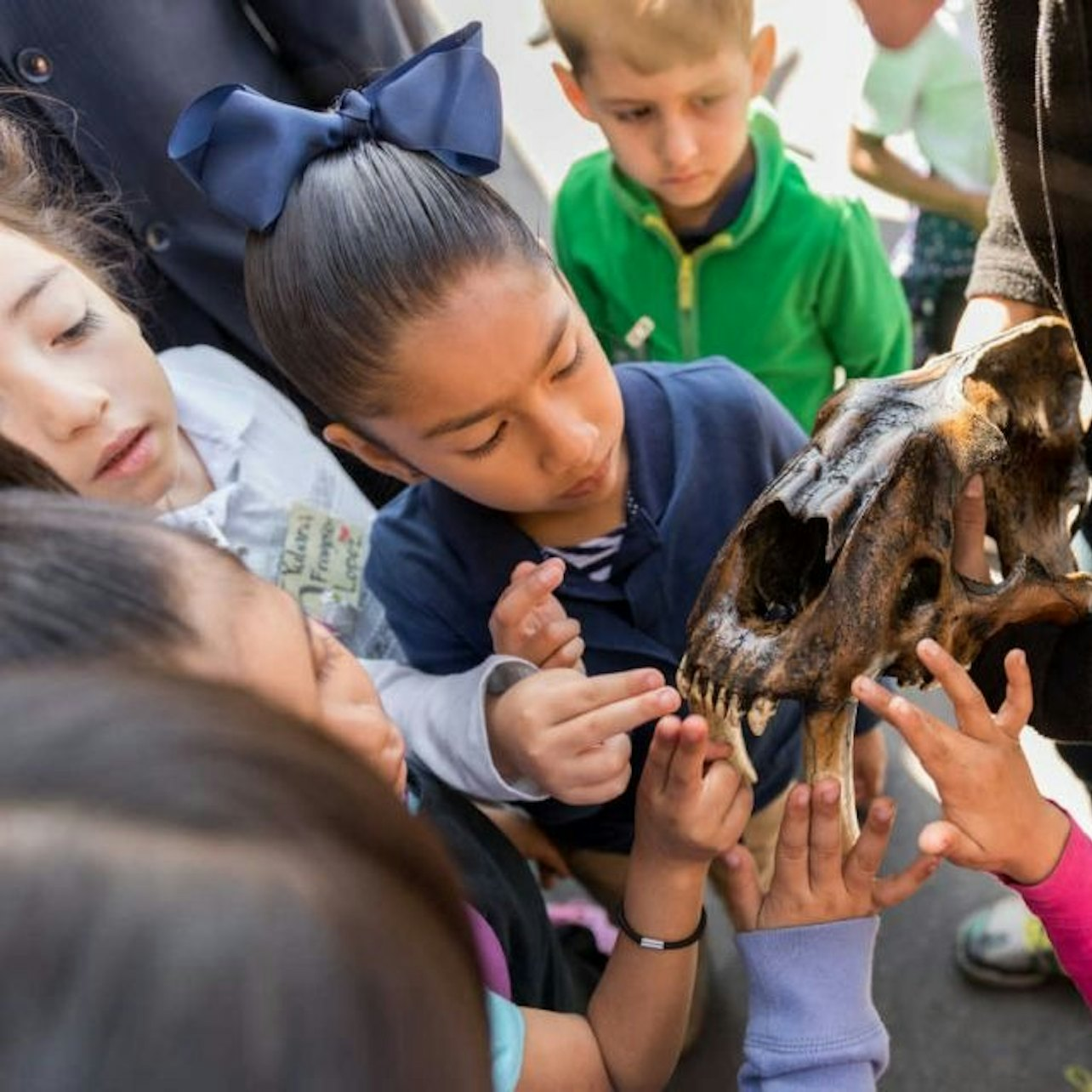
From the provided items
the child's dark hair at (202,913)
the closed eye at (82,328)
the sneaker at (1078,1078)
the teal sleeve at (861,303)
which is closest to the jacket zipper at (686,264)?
the teal sleeve at (861,303)

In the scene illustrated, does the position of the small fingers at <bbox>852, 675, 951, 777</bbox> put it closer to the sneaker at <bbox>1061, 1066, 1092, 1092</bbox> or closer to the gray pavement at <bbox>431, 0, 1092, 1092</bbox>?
the gray pavement at <bbox>431, 0, 1092, 1092</bbox>

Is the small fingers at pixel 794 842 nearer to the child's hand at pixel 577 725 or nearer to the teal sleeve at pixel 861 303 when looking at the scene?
the child's hand at pixel 577 725

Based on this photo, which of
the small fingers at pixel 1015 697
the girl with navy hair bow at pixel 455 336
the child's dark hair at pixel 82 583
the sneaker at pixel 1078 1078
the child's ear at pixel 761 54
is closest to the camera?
the child's dark hair at pixel 82 583

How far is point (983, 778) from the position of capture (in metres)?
0.74

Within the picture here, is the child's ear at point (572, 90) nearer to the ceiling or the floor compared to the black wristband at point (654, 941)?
nearer to the ceiling

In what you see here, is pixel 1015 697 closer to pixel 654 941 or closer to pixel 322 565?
pixel 654 941

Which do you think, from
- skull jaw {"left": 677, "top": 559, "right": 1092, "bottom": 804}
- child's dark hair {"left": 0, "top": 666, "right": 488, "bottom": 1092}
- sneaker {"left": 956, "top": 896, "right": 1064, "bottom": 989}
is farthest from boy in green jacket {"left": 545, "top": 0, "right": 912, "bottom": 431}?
child's dark hair {"left": 0, "top": 666, "right": 488, "bottom": 1092}

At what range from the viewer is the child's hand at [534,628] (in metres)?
Result: 0.94

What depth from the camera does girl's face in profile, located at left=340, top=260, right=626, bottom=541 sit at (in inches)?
33.9

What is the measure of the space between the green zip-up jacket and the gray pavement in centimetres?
12

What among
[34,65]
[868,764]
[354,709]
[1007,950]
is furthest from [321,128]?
[1007,950]

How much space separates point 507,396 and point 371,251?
146mm

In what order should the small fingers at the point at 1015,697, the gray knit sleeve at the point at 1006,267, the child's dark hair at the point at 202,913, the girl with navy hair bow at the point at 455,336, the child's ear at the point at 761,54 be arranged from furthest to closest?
the child's ear at the point at 761,54 < the gray knit sleeve at the point at 1006,267 < the girl with navy hair bow at the point at 455,336 < the small fingers at the point at 1015,697 < the child's dark hair at the point at 202,913

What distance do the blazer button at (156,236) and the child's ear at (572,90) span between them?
1.78ft
